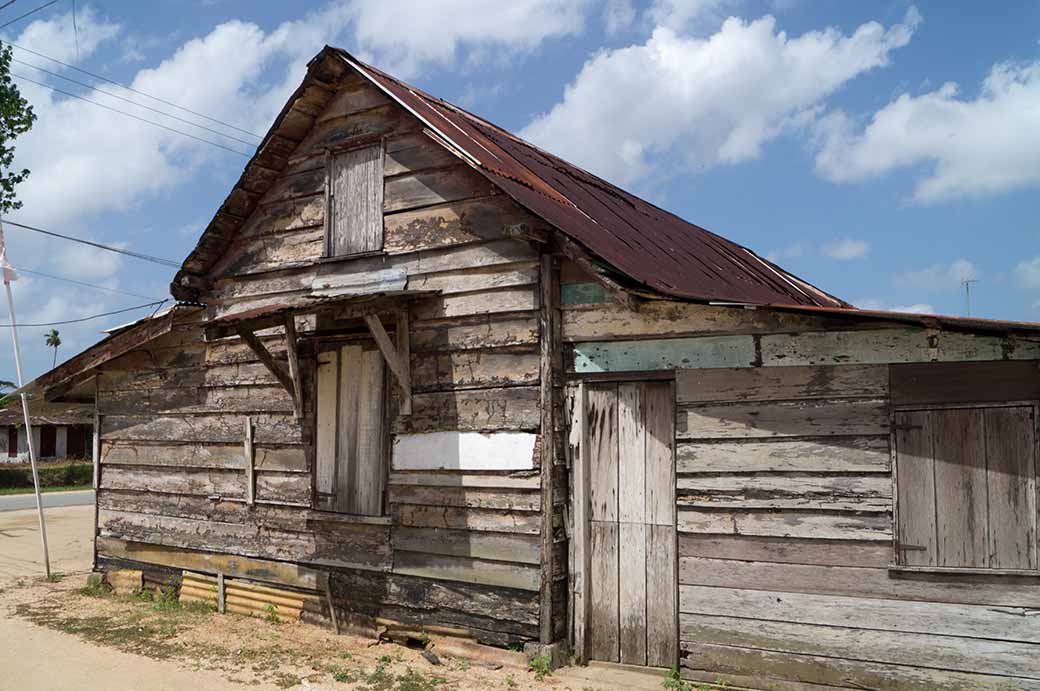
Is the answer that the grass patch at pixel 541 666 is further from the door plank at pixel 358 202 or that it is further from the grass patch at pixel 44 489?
the grass patch at pixel 44 489

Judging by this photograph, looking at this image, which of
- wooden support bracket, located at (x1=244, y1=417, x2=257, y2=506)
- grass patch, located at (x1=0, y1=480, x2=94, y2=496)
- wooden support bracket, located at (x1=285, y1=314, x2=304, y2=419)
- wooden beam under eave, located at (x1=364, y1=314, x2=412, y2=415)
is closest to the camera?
wooden beam under eave, located at (x1=364, y1=314, x2=412, y2=415)

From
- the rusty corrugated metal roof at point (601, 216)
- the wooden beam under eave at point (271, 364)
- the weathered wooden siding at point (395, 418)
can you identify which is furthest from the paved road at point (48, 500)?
the rusty corrugated metal roof at point (601, 216)

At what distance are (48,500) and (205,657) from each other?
22.4 metres

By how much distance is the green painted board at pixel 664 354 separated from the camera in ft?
22.0

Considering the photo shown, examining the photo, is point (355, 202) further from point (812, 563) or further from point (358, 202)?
point (812, 563)

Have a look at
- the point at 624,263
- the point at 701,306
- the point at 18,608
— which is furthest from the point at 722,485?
the point at 18,608

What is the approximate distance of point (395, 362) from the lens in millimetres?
8078

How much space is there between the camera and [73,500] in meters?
27.3

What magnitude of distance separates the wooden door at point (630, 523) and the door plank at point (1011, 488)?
2.26 metres

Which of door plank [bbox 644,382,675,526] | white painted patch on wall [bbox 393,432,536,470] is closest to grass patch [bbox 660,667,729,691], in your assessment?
door plank [bbox 644,382,675,526]

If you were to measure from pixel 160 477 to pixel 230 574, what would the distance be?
1804 mm

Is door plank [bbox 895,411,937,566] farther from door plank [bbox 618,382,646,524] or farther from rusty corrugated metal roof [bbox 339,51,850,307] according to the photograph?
door plank [bbox 618,382,646,524]

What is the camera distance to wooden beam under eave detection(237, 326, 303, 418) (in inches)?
348

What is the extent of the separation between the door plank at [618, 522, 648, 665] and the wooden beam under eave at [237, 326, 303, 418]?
151 inches
